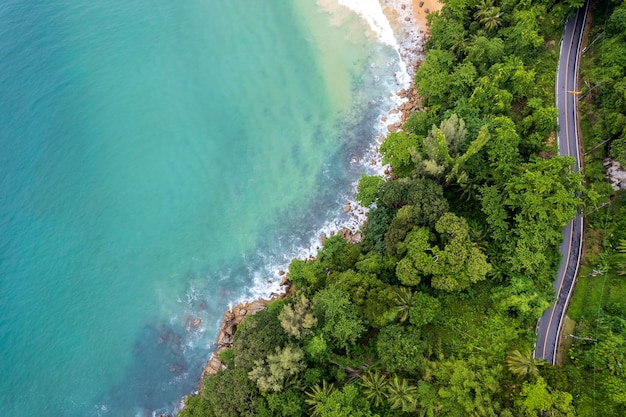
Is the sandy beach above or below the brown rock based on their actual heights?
above

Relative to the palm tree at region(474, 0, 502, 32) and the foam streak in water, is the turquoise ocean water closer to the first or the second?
the foam streak in water

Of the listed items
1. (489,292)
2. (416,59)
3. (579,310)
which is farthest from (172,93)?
(579,310)

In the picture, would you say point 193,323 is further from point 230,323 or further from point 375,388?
point 375,388

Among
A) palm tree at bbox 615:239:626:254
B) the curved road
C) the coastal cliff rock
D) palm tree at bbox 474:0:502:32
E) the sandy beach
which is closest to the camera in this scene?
palm tree at bbox 615:239:626:254

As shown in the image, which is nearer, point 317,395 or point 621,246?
point 317,395

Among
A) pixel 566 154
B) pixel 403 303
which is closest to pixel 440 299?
pixel 403 303

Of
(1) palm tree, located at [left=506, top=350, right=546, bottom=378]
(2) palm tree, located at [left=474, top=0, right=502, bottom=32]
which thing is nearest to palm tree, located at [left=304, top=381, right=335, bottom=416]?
(1) palm tree, located at [left=506, top=350, right=546, bottom=378]

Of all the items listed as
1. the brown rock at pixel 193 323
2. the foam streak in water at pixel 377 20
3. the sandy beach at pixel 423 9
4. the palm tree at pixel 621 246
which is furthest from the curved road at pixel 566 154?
the brown rock at pixel 193 323
